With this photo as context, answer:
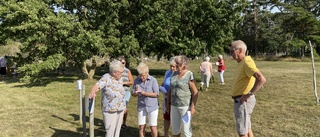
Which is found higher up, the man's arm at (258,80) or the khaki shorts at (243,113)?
the man's arm at (258,80)

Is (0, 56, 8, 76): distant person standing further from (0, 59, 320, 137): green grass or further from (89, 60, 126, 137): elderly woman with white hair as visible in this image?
(89, 60, 126, 137): elderly woman with white hair

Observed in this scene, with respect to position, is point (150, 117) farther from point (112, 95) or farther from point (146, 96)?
point (112, 95)

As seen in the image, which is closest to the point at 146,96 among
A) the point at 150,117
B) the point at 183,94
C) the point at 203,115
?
the point at 150,117

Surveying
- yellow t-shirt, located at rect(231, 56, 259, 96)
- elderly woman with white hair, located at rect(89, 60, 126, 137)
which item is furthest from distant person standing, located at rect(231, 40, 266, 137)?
elderly woman with white hair, located at rect(89, 60, 126, 137)

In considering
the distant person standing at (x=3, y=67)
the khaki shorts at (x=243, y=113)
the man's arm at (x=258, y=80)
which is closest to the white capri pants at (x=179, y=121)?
the khaki shorts at (x=243, y=113)

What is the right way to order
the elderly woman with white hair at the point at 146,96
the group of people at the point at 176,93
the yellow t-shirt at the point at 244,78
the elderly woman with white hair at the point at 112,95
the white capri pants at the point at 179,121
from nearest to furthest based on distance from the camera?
the yellow t-shirt at the point at 244,78, the group of people at the point at 176,93, the elderly woman with white hair at the point at 112,95, the white capri pants at the point at 179,121, the elderly woman with white hair at the point at 146,96

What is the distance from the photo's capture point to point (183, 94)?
449cm

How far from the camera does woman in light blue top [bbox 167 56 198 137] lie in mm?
4469

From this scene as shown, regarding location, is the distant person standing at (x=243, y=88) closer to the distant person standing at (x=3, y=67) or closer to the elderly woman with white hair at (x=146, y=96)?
the elderly woman with white hair at (x=146, y=96)

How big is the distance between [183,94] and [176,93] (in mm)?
116

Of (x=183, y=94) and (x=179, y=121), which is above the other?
(x=183, y=94)

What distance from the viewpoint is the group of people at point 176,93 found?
13.4ft

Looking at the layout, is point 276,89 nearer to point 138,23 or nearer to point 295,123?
point 295,123

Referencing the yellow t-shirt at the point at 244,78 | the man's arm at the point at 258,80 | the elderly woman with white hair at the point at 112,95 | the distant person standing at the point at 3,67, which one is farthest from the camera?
the distant person standing at the point at 3,67
